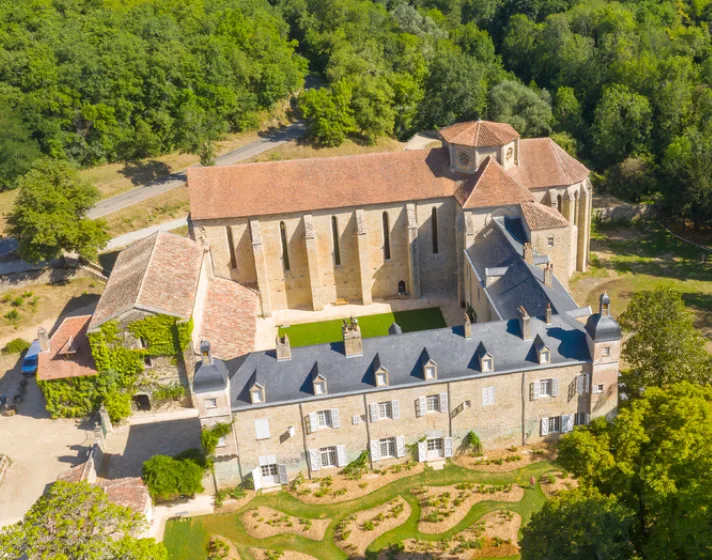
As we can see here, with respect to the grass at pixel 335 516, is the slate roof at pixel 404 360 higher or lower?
higher

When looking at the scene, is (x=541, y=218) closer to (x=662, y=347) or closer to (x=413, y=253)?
(x=413, y=253)

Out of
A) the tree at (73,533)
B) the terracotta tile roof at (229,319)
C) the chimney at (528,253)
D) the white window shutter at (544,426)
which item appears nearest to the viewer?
the tree at (73,533)

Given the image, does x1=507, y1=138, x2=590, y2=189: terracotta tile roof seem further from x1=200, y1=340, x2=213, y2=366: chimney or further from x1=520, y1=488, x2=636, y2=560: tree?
x1=520, y1=488, x2=636, y2=560: tree

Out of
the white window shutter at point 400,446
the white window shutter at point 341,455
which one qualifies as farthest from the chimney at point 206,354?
the white window shutter at point 400,446

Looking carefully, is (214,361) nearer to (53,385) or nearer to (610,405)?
(53,385)

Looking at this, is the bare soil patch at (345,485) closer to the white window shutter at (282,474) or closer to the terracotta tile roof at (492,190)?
the white window shutter at (282,474)

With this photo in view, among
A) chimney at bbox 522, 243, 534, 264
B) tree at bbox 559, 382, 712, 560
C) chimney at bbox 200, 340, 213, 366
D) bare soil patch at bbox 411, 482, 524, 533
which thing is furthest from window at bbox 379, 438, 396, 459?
chimney at bbox 522, 243, 534, 264

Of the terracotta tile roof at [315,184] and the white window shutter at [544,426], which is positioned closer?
the white window shutter at [544,426]
